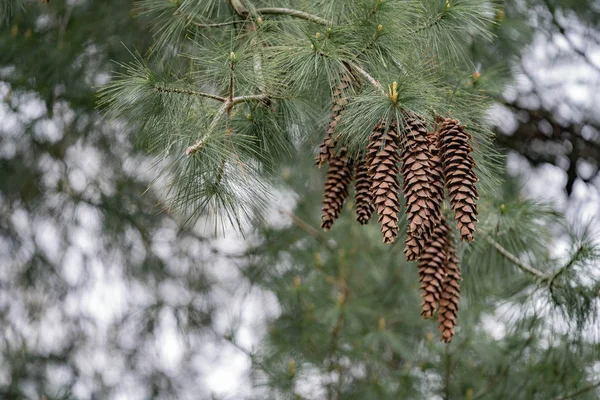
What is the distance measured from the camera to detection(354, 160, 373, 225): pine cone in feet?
5.74

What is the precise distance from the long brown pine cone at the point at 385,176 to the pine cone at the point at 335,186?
241 millimetres

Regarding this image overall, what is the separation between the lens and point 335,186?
1.87 metres

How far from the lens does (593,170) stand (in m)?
4.21

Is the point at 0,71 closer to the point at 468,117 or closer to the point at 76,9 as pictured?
the point at 76,9

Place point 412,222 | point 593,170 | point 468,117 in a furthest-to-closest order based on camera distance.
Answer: point 593,170 < point 468,117 < point 412,222

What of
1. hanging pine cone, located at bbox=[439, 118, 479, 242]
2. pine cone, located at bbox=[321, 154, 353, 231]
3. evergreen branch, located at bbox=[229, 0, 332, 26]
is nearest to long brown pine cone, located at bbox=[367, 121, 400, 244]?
hanging pine cone, located at bbox=[439, 118, 479, 242]

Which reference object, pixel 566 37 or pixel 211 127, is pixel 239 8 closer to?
pixel 211 127

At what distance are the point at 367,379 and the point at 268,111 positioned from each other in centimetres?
242

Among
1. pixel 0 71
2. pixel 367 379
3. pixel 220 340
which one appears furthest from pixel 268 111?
pixel 220 340

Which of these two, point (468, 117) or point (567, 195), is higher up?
point (567, 195)

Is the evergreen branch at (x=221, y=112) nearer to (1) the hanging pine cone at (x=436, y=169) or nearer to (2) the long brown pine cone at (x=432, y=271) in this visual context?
(1) the hanging pine cone at (x=436, y=169)

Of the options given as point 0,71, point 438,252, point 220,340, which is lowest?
point 438,252

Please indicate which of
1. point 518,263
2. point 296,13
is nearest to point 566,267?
point 518,263

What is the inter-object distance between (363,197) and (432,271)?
1.06ft
